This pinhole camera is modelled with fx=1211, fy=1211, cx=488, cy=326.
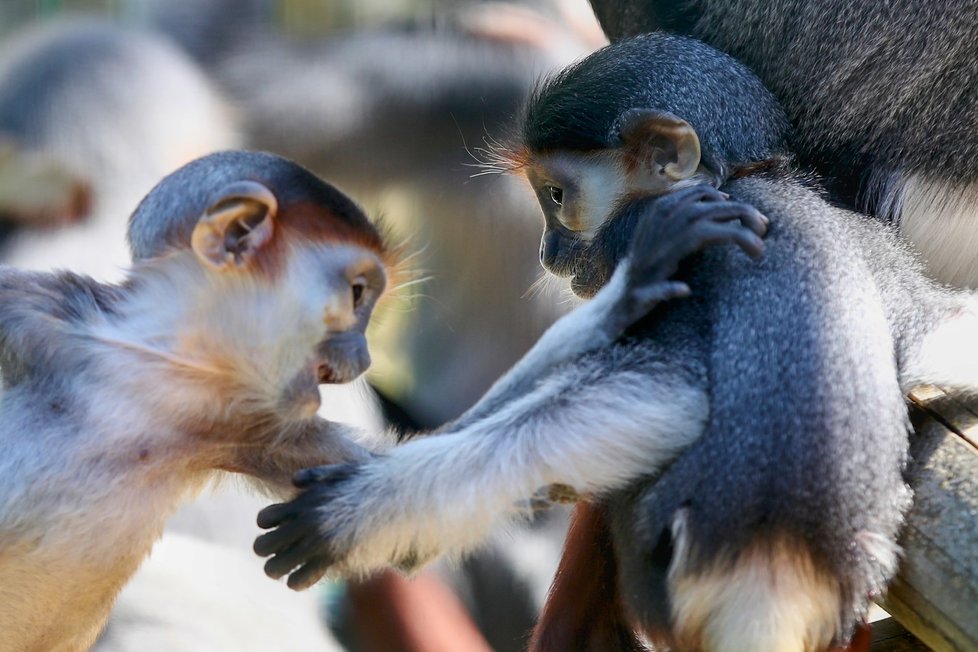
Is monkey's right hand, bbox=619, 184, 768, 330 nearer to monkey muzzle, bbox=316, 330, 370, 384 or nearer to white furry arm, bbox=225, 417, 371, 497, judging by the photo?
monkey muzzle, bbox=316, 330, 370, 384

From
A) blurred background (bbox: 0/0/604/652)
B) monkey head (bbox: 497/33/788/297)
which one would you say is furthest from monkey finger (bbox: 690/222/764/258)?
blurred background (bbox: 0/0/604/652)

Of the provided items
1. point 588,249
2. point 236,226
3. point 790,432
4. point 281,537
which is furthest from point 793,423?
point 236,226

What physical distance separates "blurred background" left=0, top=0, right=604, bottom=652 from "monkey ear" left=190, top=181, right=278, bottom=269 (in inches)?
56.0

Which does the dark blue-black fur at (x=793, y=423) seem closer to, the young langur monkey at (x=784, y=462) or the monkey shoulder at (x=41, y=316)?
the young langur monkey at (x=784, y=462)

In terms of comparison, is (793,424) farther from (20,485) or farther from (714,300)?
(20,485)

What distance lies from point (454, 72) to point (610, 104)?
218 cm

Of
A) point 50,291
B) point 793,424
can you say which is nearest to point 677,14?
point 793,424

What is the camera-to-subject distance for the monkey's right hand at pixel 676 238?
61.1 inches

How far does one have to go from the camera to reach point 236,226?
5.50 feet

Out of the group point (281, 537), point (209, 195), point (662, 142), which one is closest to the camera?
point (281, 537)

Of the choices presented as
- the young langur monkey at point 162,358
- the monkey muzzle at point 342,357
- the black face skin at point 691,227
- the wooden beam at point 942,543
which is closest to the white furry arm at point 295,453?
the young langur monkey at point 162,358

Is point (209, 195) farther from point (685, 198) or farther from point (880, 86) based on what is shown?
point (880, 86)

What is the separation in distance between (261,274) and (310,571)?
414mm

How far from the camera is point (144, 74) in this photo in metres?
3.67
